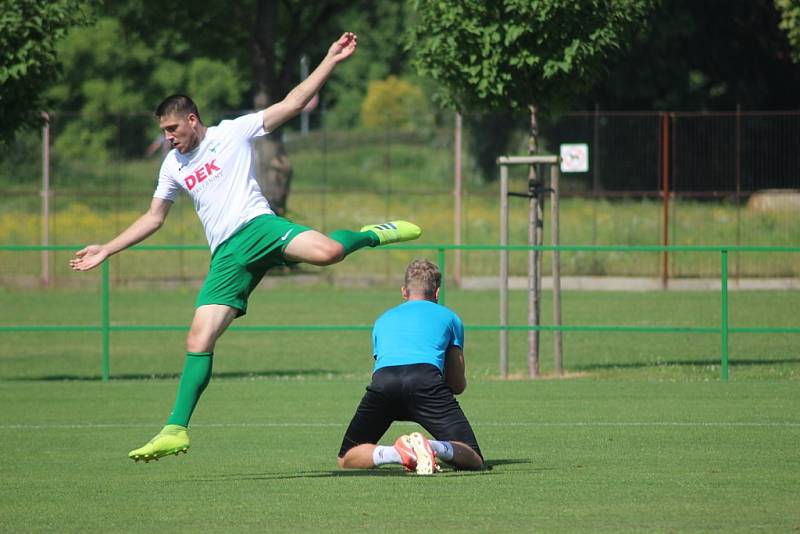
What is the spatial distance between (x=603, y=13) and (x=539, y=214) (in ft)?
7.79

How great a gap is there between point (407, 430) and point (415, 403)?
2834 mm

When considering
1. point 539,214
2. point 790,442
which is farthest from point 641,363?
point 790,442

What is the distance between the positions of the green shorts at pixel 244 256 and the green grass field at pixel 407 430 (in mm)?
1165

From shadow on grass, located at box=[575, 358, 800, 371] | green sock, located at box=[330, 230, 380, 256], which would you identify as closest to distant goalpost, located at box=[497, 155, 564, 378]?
shadow on grass, located at box=[575, 358, 800, 371]

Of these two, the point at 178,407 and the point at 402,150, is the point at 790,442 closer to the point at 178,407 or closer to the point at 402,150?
the point at 178,407

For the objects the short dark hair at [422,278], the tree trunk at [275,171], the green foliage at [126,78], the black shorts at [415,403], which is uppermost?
the green foliage at [126,78]

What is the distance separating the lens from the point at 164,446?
316 inches

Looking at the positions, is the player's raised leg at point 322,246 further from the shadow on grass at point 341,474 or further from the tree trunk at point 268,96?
the tree trunk at point 268,96

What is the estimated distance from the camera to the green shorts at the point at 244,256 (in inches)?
325

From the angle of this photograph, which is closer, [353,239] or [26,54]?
[353,239]

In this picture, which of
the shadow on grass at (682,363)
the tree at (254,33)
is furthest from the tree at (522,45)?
the tree at (254,33)

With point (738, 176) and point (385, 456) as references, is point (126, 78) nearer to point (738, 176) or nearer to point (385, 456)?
point (738, 176)

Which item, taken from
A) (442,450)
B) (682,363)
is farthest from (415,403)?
(682,363)

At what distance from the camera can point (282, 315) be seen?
22.9m
